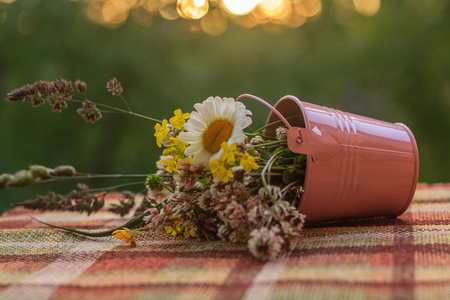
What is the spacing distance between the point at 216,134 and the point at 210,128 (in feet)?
0.05

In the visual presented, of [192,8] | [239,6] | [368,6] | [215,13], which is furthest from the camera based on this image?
[368,6]

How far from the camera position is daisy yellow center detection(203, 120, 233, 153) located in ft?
2.35

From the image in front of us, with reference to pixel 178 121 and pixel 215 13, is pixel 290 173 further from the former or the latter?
pixel 215 13

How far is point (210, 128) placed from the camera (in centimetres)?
73

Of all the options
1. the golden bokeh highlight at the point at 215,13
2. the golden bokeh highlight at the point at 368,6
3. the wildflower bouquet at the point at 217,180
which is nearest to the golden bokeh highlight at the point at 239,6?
the golden bokeh highlight at the point at 215,13

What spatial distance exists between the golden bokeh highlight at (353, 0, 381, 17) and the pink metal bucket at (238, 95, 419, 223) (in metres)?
2.01

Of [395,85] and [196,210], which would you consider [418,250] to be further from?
[395,85]

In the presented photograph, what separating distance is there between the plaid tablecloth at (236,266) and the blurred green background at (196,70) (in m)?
1.49

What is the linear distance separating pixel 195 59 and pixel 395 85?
1.19 meters

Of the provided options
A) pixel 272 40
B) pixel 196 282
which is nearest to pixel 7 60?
pixel 272 40

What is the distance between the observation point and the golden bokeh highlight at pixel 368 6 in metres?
2.64

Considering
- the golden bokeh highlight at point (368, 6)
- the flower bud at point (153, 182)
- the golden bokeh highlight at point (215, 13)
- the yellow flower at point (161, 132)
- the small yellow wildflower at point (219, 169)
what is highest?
the golden bokeh highlight at point (215, 13)

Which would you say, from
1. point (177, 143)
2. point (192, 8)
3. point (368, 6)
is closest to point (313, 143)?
point (177, 143)

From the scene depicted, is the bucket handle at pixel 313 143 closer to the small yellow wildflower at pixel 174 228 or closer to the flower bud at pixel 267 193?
the flower bud at pixel 267 193
